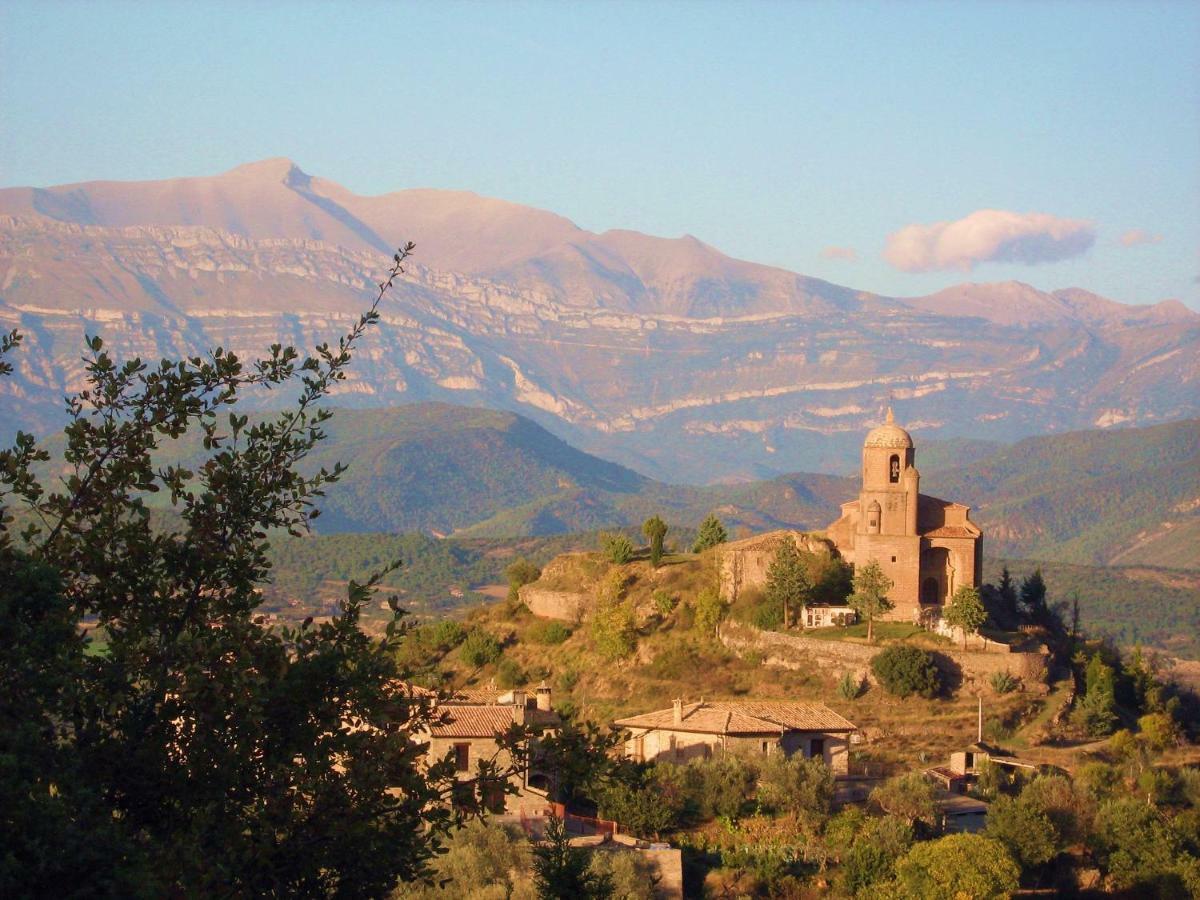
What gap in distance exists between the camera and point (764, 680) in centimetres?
5981

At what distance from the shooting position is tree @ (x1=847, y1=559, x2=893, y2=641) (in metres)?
59.7

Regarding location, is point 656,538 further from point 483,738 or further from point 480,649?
point 483,738

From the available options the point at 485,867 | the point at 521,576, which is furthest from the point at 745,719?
the point at 521,576

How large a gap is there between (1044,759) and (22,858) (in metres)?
43.6

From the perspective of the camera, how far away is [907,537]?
6044 cm

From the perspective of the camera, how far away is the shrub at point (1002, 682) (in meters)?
57.1

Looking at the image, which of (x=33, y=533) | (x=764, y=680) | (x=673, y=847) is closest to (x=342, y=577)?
(x=764, y=680)

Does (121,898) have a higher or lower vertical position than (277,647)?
lower

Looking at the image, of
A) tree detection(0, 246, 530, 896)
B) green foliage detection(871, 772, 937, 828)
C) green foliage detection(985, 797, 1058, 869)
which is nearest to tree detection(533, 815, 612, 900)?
tree detection(0, 246, 530, 896)

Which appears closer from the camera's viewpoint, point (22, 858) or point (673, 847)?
point (22, 858)

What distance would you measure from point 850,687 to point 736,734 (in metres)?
8.35

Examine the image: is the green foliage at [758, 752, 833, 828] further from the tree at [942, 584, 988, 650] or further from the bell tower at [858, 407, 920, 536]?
the bell tower at [858, 407, 920, 536]

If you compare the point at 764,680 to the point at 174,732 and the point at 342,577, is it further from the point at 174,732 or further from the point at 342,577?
the point at 342,577

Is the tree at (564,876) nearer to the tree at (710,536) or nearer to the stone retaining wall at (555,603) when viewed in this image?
the stone retaining wall at (555,603)
